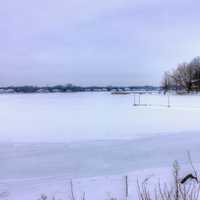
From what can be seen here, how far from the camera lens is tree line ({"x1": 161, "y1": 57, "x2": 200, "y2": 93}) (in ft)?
232

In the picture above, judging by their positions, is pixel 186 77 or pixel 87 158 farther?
pixel 186 77

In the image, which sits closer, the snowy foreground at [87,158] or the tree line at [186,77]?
the snowy foreground at [87,158]

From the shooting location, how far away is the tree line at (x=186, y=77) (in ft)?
232

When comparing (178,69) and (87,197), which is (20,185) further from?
(178,69)

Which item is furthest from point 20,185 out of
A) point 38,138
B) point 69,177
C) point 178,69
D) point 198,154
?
point 178,69

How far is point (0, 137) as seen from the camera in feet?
36.7

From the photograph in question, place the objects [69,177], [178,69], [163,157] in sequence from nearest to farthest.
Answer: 1. [69,177]
2. [163,157]
3. [178,69]

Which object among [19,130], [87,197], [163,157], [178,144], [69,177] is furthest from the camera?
[19,130]

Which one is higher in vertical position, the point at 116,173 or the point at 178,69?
the point at 178,69

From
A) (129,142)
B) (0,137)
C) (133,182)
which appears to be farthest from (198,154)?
(0,137)

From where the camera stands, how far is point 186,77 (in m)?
71.6

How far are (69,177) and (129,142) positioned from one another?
4.07m

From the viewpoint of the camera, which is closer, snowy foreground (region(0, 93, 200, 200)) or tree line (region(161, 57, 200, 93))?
snowy foreground (region(0, 93, 200, 200))

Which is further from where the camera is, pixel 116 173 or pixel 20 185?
pixel 116 173
